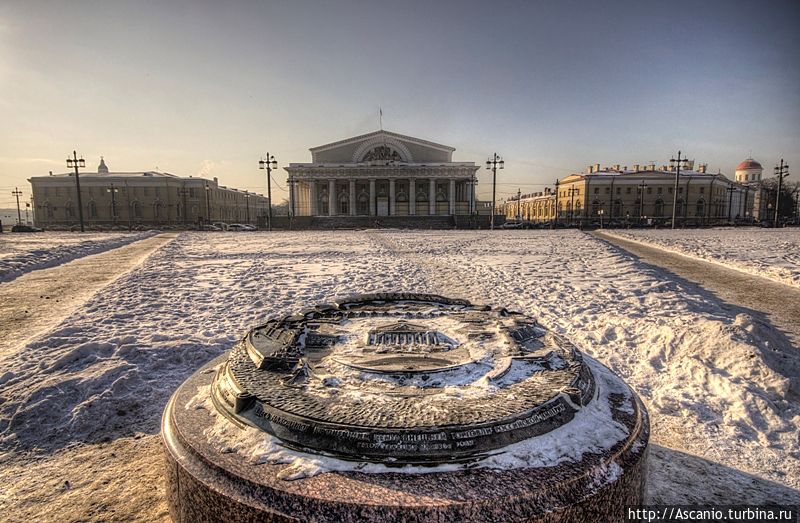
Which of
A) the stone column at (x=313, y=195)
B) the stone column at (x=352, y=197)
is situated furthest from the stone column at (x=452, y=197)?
the stone column at (x=313, y=195)

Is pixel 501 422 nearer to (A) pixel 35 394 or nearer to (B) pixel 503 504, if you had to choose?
(B) pixel 503 504

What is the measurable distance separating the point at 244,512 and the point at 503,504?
1052mm

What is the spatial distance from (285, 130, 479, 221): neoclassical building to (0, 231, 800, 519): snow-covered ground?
5097cm

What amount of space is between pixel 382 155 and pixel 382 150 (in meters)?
0.70

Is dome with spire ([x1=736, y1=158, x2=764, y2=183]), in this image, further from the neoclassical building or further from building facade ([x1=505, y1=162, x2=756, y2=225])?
the neoclassical building

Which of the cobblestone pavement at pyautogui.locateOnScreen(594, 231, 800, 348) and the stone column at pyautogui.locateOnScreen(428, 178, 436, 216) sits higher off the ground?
the stone column at pyautogui.locateOnScreen(428, 178, 436, 216)

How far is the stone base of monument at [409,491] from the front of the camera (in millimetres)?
1696

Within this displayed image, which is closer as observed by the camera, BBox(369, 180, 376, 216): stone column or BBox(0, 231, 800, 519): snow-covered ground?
BBox(0, 231, 800, 519): snow-covered ground

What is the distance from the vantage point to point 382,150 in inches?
2411

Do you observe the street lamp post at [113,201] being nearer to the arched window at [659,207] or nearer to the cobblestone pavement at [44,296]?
the cobblestone pavement at [44,296]

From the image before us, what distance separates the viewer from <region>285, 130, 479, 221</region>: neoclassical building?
195ft

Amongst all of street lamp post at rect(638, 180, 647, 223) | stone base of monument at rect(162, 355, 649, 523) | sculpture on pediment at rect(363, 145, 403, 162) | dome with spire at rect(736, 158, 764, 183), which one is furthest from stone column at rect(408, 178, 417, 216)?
dome with spire at rect(736, 158, 764, 183)

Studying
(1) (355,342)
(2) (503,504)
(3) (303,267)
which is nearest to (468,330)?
(1) (355,342)

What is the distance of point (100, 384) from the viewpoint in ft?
12.9
